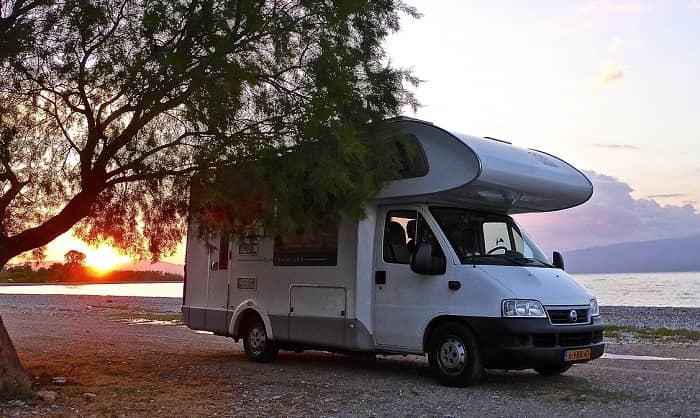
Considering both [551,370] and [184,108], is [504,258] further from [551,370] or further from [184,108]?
[184,108]

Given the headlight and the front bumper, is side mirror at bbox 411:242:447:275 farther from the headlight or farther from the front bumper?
the headlight

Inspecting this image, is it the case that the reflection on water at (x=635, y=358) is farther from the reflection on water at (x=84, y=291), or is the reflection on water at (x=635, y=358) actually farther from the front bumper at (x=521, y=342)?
the reflection on water at (x=84, y=291)

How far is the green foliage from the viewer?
7.70m

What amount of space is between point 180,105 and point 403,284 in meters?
4.00

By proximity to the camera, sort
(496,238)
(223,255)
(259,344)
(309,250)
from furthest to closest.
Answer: (223,255)
(259,344)
(309,250)
(496,238)

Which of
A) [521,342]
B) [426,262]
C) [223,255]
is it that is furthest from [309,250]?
[521,342]

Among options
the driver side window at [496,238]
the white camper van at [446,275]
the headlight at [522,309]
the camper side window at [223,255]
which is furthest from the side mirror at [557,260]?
the camper side window at [223,255]

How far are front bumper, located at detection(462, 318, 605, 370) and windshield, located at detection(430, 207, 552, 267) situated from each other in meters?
0.92

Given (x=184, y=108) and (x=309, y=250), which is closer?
(x=184, y=108)

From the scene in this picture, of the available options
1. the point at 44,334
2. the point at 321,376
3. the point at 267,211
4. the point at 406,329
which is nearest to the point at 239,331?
the point at 321,376

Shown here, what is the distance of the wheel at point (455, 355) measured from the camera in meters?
9.38

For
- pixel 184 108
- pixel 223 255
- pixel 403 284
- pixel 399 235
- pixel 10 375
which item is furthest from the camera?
pixel 223 255

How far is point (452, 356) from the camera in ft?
31.6

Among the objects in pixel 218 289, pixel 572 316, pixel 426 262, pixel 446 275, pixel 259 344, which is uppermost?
pixel 426 262
